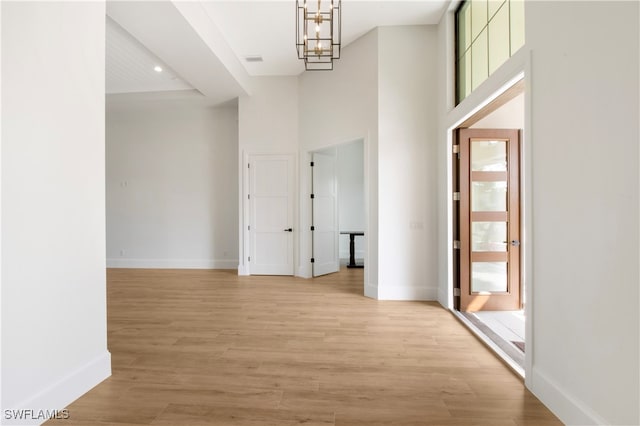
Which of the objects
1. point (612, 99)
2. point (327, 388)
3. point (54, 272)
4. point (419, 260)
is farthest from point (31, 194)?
point (419, 260)

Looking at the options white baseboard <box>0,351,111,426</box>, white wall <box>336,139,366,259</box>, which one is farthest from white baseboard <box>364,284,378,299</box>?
white wall <box>336,139,366,259</box>

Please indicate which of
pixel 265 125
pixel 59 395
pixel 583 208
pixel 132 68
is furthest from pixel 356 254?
pixel 59 395

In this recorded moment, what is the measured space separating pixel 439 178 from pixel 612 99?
9.36ft

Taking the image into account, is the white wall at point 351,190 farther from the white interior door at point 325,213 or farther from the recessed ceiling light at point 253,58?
the recessed ceiling light at point 253,58

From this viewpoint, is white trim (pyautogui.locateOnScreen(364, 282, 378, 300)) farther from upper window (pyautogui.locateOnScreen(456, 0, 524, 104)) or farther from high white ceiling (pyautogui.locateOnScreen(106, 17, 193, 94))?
high white ceiling (pyautogui.locateOnScreen(106, 17, 193, 94))

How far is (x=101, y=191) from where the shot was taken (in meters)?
2.34

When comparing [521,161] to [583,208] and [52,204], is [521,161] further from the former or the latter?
Result: [52,204]

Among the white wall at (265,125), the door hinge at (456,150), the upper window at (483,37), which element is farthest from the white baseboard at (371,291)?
the upper window at (483,37)

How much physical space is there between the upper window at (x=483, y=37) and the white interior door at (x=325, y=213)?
2984 mm

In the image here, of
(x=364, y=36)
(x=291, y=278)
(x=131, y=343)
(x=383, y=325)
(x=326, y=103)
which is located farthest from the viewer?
(x=291, y=278)

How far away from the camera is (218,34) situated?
15.3 feet

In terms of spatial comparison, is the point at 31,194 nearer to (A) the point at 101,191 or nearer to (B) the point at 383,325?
(A) the point at 101,191

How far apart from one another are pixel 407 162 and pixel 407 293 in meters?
1.89

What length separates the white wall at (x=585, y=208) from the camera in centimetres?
146
